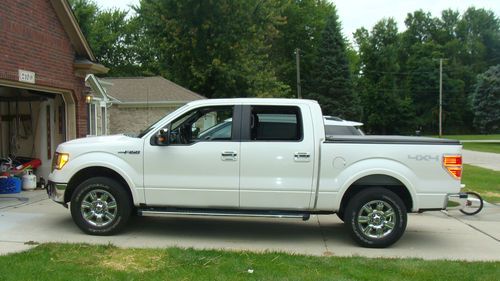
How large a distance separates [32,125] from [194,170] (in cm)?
775

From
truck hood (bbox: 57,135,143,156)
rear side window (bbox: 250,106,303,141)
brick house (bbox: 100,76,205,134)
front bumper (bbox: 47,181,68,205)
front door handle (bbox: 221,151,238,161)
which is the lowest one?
front bumper (bbox: 47,181,68,205)

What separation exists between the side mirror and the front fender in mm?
359

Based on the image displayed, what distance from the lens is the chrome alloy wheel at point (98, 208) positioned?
765 cm

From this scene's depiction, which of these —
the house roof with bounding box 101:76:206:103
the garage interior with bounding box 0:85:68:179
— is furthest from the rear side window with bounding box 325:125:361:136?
the house roof with bounding box 101:76:206:103

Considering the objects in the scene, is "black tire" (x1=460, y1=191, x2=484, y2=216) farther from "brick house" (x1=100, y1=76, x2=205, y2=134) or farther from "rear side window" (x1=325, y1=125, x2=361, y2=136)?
"brick house" (x1=100, y1=76, x2=205, y2=134)

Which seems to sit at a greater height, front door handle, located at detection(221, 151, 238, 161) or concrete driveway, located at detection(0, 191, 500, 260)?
front door handle, located at detection(221, 151, 238, 161)

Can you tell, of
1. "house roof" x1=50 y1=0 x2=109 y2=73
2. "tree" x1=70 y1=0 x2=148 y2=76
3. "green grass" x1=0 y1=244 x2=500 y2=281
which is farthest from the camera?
"tree" x1=70 y1=0 x2=148 y2=76

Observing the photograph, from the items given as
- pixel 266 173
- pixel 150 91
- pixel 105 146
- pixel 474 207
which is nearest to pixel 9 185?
pixel 105 146

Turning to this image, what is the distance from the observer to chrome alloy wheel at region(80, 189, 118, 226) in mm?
7648

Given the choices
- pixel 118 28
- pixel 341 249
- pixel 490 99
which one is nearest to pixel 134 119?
pixel 341 249

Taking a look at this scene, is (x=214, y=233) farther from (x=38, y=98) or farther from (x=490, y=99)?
(x=490, y=99)

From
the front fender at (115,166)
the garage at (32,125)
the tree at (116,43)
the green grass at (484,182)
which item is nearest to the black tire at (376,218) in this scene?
the front fender at (115,166)

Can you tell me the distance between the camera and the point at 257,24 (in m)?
28.9

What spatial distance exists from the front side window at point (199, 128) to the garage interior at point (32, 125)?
257 inches
